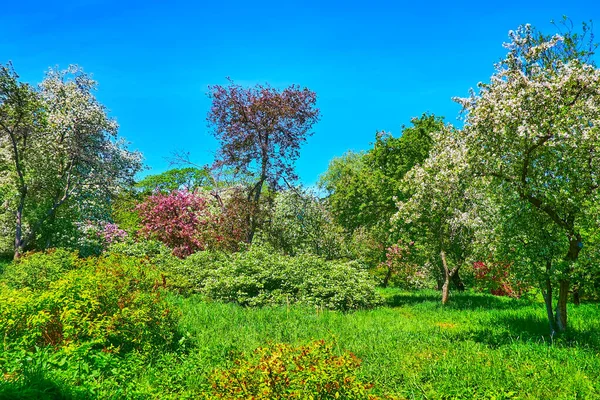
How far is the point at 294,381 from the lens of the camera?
4066mm

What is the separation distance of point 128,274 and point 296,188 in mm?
12494

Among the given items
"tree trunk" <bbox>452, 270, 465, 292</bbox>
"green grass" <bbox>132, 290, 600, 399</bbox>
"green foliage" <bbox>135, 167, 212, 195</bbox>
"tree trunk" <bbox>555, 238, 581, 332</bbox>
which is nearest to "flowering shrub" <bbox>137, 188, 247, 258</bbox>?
"green grass" <bbox>132, 290, 600, 399</bbox>

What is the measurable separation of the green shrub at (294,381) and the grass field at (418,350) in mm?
1292

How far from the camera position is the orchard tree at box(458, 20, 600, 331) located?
24.4ft

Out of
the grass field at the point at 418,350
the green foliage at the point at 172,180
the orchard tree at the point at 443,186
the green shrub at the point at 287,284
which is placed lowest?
the grass field at the point at 418,350

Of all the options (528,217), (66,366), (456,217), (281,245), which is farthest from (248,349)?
(281,245)

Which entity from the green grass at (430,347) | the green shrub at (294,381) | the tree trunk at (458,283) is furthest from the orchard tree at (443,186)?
the tree trunk at (458,283)

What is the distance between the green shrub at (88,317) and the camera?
6289 millimetres

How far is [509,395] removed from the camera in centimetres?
541

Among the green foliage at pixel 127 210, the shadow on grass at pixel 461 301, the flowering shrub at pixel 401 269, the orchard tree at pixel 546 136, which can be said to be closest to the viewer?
the orchard tree at pixel 546 136

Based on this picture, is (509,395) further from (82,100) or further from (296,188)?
(82,100)

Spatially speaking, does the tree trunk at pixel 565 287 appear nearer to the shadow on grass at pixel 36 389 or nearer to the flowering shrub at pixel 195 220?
the shadow on grass at pixel 36 389

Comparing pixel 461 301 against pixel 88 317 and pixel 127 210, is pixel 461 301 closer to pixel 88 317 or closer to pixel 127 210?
pixel 88 317

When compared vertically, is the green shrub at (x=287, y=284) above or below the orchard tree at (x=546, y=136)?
below
